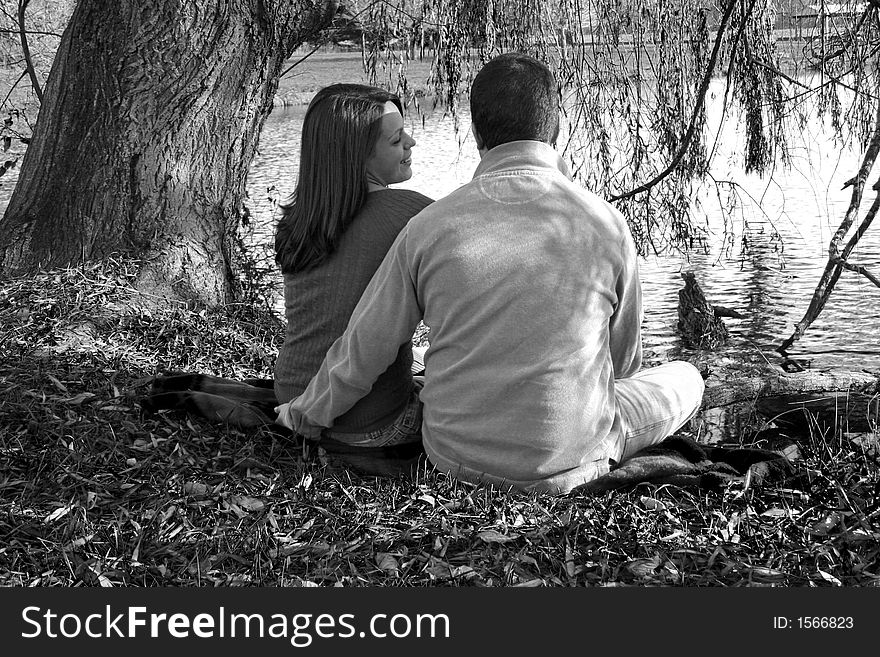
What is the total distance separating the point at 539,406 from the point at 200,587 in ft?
2.94

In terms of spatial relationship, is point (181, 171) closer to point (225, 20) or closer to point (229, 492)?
point (225, 20)

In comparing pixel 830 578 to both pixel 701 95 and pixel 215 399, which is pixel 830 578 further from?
pixel 701 95

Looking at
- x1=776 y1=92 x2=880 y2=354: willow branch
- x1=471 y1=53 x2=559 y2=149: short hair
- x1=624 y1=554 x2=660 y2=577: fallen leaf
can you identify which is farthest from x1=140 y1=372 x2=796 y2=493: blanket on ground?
x1=776 y1=92 x2=880 y2=354: willow branch

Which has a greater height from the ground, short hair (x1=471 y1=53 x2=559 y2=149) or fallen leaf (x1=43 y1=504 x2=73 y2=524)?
short hair (x1=471 y1=53 x2=559 y2=149)

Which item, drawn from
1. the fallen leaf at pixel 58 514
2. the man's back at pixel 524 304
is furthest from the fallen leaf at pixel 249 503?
the man's back at pixel 524 304

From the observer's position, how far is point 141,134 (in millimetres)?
4012

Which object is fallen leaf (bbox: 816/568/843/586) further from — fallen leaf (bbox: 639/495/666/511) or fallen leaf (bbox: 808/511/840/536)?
fallen leaf (bbox: 639/495/666/511)

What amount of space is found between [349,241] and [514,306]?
2.01 feet

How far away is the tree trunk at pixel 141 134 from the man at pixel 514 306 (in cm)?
186

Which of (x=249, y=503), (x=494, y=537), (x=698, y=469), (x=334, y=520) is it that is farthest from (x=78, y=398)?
(x=698, y=469)

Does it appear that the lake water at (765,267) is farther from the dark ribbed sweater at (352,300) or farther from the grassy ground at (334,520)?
the grassy ground at (334,520)

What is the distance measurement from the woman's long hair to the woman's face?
0.02 meters

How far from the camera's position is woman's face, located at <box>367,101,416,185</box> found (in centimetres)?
274

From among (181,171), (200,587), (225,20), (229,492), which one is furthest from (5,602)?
(225,20)
